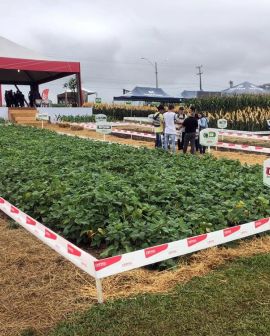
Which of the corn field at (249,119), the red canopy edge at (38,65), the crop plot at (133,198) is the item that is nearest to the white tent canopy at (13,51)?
the red canopy edge at (38,65)

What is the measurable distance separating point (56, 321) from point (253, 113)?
22813mm

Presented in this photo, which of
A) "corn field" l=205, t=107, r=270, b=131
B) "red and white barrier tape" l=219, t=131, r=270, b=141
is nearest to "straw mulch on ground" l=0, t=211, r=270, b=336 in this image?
"red and white barrier tape" l=219, t=131, r=270, b=141

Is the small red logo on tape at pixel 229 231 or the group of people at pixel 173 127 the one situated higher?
the group of people at pixel 173 127

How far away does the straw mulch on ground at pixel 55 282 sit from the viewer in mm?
4250

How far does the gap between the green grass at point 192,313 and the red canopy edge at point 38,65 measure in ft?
104

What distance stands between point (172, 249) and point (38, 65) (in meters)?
31.6

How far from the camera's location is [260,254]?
5.54 m

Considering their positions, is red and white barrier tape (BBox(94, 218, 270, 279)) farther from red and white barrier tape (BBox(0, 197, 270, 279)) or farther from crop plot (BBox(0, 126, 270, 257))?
crop plot (BBox(0, 126, 270, 257))

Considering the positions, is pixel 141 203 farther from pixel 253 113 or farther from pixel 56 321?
pixel 253 113

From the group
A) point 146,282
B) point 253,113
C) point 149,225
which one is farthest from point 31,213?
point 253,113

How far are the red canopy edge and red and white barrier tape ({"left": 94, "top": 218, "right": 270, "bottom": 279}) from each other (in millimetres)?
30557

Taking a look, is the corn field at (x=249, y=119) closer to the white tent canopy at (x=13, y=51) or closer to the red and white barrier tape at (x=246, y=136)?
the red and white barrier tape at (x=246, y=136)

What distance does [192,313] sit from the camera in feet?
13.2

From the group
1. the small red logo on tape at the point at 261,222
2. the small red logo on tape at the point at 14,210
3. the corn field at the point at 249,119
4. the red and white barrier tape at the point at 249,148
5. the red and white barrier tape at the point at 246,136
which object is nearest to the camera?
the small red logo on tape at the point at 261,222
